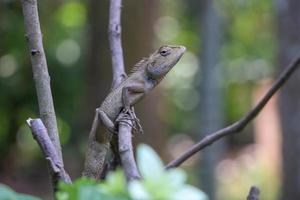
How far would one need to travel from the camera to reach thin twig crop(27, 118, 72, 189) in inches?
44.7

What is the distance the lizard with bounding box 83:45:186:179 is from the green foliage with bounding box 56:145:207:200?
1150mm

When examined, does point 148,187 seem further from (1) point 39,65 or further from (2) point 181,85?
(2) point 181,85

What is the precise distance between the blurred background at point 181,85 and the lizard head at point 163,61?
3189 millimetres

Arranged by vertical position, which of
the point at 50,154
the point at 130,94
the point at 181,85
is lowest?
the point at 181,85

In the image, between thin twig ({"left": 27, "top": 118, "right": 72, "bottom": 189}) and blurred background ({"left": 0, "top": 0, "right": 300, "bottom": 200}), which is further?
blurred background ({"left": 0, "top": 0, "right": 300, "bottom": 200})

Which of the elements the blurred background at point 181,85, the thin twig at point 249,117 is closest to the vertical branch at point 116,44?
the thin twig at point 249,117

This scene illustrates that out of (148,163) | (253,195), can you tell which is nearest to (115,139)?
(253,195)

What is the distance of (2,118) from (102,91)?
3.78 m

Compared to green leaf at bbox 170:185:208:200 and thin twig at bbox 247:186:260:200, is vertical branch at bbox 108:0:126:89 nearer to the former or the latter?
thin twig at bbox 247:186:260:200

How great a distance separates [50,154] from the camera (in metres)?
1.20

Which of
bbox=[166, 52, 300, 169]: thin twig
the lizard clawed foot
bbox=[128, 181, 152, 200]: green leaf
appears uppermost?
bbox=[128, 181, 152, 200]: green leaf

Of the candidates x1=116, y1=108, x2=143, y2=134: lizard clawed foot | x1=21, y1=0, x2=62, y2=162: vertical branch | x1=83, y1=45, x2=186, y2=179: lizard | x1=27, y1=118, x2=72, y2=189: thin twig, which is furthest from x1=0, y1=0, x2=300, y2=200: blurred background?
x1=27, y1=118, x2=72, y2=189: thin twig

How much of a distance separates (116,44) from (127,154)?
2.60ft

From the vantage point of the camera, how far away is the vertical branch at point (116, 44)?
183cm
